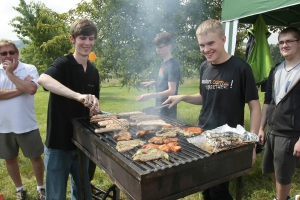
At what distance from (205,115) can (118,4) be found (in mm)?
4719

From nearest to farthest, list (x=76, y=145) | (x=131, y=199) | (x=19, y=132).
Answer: (x=131, y=199) → (x=76, y=145) → (x=19, y=132)

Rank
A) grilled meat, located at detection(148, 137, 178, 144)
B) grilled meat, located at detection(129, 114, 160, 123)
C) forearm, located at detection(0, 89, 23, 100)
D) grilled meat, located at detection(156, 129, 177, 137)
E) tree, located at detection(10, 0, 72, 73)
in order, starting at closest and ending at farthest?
grilled meat, located at detection(148, 137, 178, 144) < grilled meat, located at detection(156, 129, 177, 137) < grilled meat, located at detection(129, 114, 160, 123) < forearm, located at detection(0, 89, 23, 100) < tree, located at detection(10, 0, 72, 73)

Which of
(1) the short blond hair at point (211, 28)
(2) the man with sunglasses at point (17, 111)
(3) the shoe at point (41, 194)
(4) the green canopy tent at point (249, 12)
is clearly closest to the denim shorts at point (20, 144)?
(2) the man with sunglasses at point (17, 111)

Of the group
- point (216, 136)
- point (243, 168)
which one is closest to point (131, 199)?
point (216, 136)

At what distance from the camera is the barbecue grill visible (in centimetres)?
163

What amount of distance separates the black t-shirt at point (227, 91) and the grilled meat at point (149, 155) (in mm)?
1006

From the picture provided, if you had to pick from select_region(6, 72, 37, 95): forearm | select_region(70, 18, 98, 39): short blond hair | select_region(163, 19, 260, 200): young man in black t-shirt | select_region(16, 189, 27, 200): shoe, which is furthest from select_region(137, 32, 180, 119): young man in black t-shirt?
select_region(16, 189, 27, 200): shoe

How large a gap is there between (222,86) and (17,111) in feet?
10.1

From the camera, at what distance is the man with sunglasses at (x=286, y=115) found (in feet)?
10.0

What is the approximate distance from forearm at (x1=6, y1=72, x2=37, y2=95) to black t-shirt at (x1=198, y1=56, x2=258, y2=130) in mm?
2550

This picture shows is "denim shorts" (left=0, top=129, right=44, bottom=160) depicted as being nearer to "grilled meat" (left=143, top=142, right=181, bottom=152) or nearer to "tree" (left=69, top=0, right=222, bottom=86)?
"grilled meat" (left=143, top=142, right=181, bottom=152)

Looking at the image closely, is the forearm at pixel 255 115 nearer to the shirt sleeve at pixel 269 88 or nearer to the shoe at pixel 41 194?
the shirt sleeve at pixel 269 88

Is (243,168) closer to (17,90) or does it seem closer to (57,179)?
(57,179)

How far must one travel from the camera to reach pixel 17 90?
A: 3.59 m
